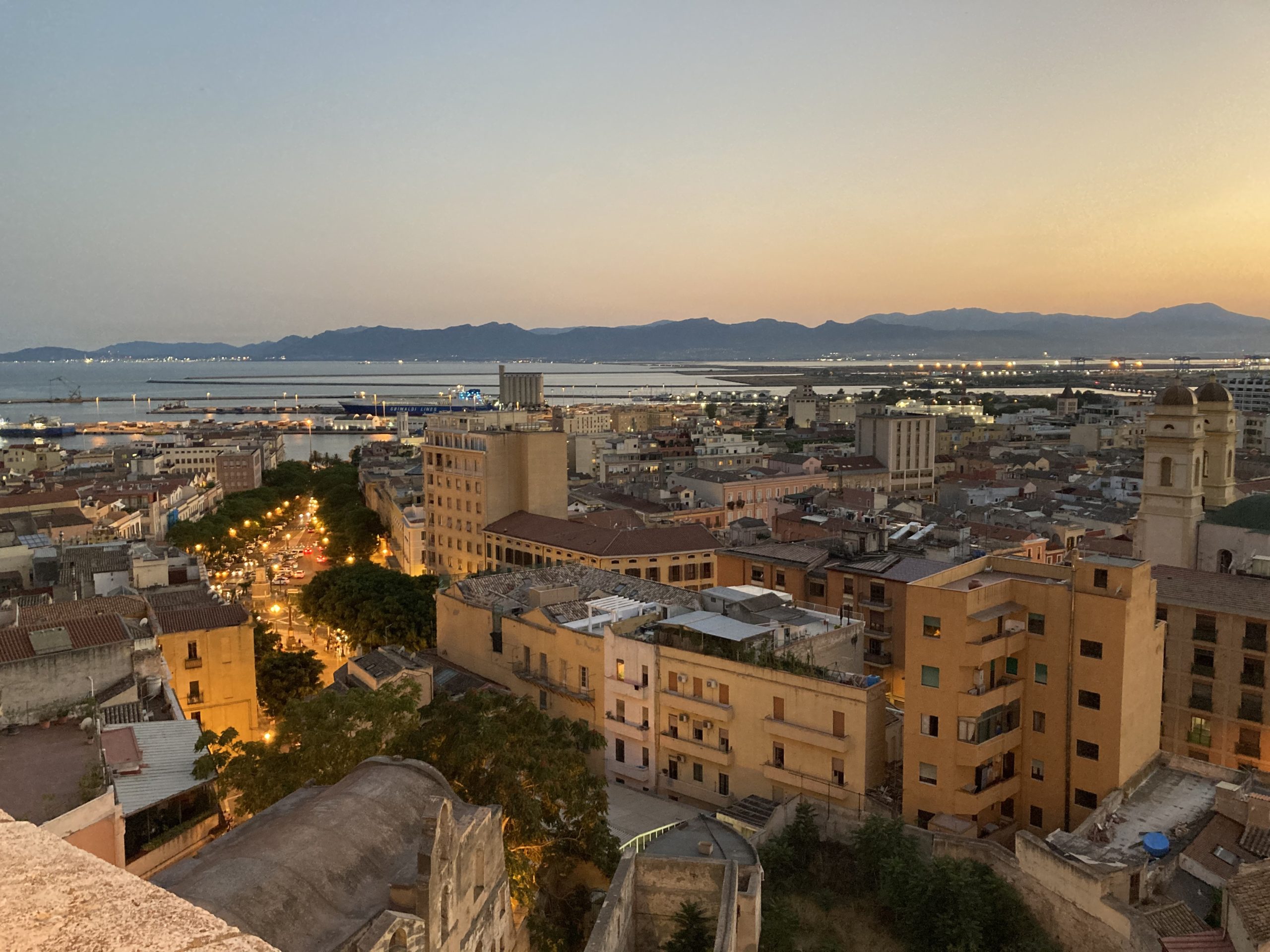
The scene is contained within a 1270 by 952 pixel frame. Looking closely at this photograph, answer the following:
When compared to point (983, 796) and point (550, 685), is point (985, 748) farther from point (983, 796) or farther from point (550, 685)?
point (550, 685)

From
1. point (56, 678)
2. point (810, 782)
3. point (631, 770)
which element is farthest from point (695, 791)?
point (56, 678)

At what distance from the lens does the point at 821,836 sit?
2455 centimetres

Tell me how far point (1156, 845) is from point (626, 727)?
572 inches

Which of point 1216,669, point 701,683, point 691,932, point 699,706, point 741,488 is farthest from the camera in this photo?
point 741,488

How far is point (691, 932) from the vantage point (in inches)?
728

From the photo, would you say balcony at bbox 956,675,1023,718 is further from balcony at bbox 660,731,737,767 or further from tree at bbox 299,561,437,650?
tree at bbox 299,561,437,650

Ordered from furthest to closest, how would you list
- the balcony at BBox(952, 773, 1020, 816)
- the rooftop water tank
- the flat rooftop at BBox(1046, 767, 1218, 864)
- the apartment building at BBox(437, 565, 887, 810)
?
the apartment building at BBox(437, 565, 887, 810) < the balcony at BBox(952, 773, 1020, 816) < the flat rooftop at BBox(1046, 767, 1218, 864) < the rooftop water tank

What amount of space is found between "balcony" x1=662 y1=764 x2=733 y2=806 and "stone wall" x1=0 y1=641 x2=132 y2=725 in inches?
613

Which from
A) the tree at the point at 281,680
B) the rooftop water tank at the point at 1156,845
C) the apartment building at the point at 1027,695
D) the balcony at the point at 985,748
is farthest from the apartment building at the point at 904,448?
the rooftop water tank at the point at 1156,845

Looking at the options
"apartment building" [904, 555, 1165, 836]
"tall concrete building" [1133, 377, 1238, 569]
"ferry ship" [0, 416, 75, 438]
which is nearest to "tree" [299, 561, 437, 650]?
"apartment building" [904, 555, 1165, 836]

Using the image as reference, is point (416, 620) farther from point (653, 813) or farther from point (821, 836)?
point (821, 836)

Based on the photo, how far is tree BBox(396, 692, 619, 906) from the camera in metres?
20.9

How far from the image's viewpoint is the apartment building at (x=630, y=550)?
50500mm

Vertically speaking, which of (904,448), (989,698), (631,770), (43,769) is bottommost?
(631,770)
